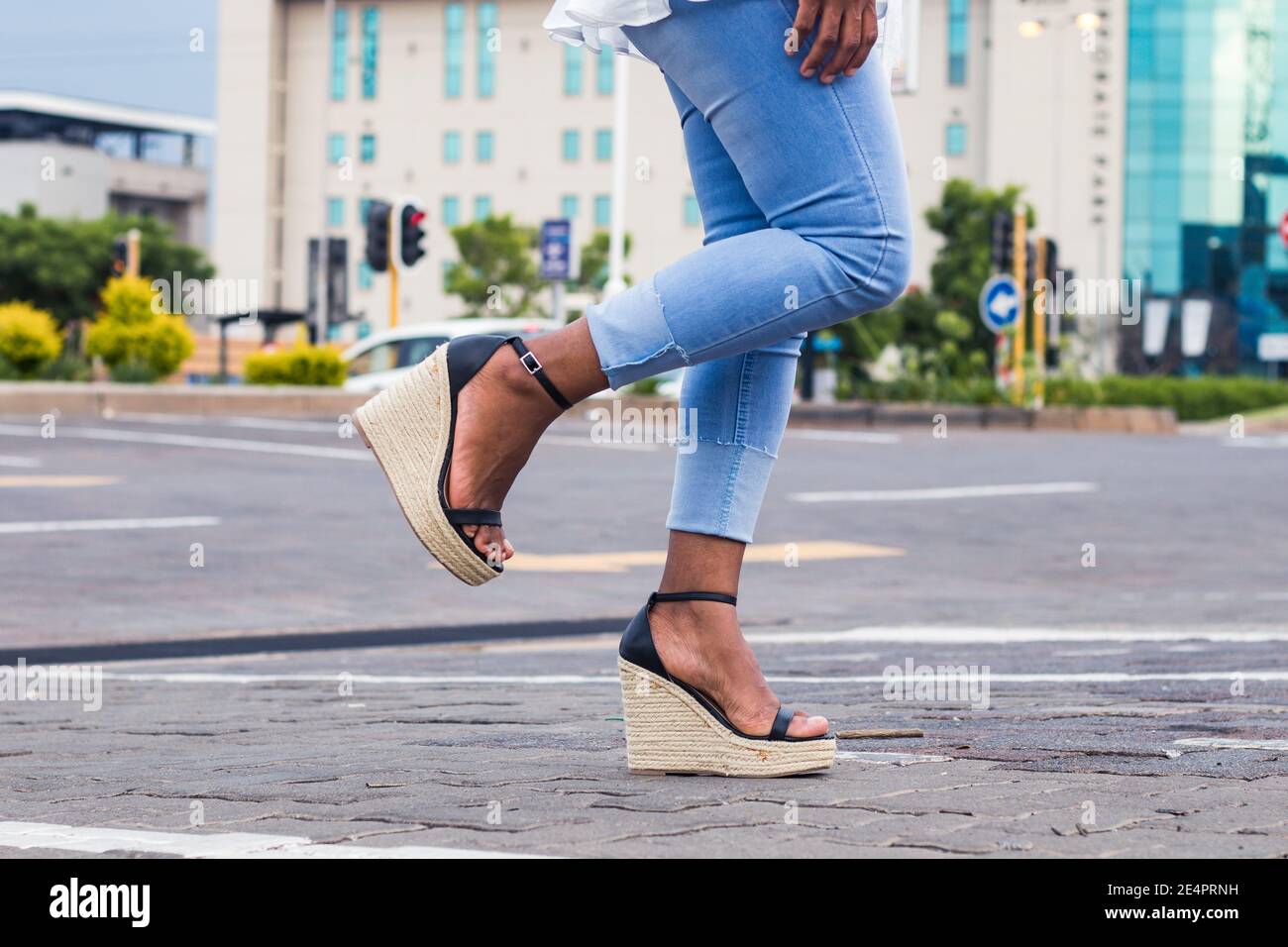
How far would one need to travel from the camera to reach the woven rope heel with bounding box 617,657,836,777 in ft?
9.69

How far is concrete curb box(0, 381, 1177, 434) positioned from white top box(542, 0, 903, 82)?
2005 cm

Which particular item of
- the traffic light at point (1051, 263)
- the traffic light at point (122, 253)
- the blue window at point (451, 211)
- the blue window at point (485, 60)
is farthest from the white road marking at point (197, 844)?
the blue window at point (485, 60)

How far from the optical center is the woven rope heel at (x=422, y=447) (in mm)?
2838

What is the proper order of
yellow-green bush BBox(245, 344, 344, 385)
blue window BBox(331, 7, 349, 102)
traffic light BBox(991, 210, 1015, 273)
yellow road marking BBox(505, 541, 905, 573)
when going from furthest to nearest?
blue window BBox(331, 7, 349, 102) < traffic light BBox(991, 210, 1015, 273) < yellow-green bush BBox(245, 344, 344, 385) < yellow road marking BBox(505, 541, 905, 573)

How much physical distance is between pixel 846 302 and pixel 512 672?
9.94ft

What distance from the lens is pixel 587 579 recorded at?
9.98 m

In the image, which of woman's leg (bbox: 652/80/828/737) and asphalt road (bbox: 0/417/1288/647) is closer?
woman's leg (bbox: 652/80/828/737)

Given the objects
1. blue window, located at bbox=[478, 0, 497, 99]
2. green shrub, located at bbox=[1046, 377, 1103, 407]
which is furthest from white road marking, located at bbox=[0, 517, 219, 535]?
blue window, located at bbox=[478, 0, 497, 99]

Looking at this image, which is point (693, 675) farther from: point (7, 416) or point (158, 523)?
point (7, 416)

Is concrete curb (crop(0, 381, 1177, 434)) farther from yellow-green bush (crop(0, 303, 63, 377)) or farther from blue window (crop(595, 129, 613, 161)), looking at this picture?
blue window (crop(595, 129, 613, 161))

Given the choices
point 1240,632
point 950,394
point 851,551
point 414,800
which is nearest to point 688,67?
point 414,800

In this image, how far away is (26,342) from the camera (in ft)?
83.5

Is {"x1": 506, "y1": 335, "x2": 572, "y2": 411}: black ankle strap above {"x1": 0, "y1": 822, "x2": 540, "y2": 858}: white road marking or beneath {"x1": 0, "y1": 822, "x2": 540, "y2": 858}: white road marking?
above

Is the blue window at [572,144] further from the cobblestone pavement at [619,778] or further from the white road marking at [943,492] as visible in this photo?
the cobblestone pavement at [619,778]
